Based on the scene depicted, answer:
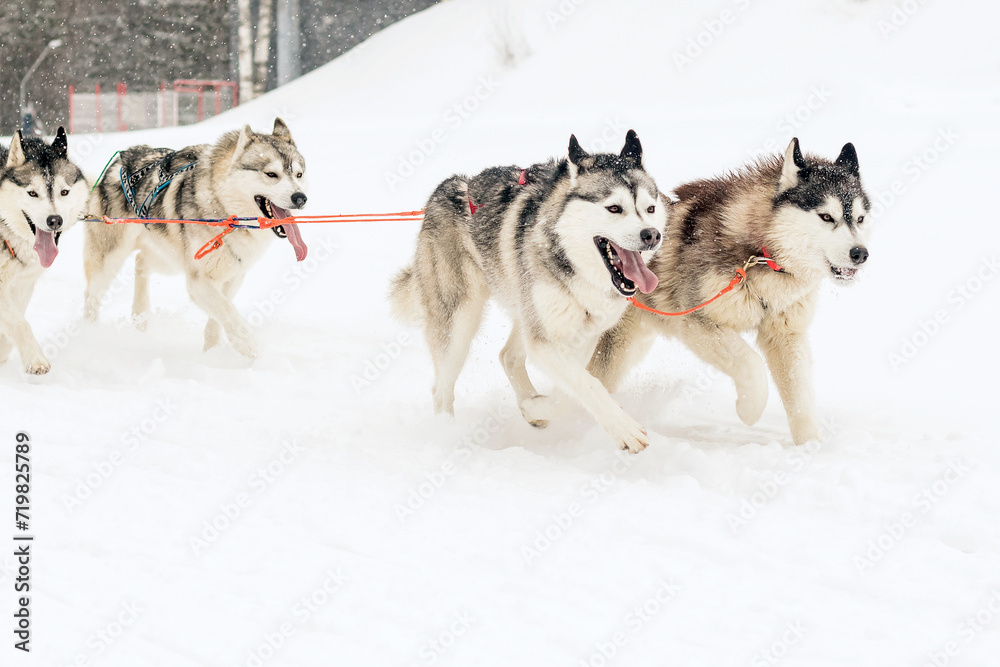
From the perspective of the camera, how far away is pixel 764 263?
337cm

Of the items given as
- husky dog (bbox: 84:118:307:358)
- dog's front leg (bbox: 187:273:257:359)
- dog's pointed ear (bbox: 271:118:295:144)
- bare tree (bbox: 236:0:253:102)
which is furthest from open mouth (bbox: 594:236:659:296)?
bare tree (bbox: 236:0:253:102)

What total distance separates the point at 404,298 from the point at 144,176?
77.4 inches

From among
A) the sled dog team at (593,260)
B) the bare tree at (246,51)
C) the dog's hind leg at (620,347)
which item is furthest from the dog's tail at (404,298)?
the bare tree at (246,51)

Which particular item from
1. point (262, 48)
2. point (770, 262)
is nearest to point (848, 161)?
point (770, 262)

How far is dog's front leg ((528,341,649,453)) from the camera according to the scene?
10.4ft

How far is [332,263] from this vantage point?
748 centimetres

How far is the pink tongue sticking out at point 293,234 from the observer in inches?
182

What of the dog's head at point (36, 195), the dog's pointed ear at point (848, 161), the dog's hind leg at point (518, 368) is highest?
the dog's pointed ear at point (848, 161)

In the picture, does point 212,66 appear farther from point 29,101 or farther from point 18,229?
point 18,229

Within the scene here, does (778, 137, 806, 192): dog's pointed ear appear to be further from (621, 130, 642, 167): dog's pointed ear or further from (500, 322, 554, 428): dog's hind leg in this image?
(500, 322, 554, 428): dog's hind leg

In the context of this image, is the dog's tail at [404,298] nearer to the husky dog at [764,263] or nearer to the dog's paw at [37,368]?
the husky dog at [764,263]

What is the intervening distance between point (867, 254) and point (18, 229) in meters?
4.01

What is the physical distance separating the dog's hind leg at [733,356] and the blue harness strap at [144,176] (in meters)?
3.15

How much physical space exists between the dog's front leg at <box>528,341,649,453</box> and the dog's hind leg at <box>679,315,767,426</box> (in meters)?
0.51
